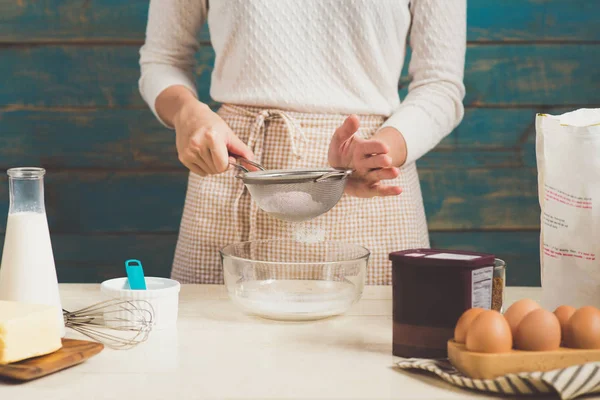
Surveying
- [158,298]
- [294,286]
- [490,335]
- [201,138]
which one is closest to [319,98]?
[201,138]

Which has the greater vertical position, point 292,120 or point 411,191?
point 292,120

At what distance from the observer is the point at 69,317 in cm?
117

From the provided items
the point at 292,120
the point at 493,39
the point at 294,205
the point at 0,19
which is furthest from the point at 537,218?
the point at 0,19

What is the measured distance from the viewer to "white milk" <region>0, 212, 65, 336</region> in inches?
41.4

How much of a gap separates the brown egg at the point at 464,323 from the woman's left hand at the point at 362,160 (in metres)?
0.48

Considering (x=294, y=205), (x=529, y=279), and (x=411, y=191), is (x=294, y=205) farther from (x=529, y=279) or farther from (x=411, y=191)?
(x=529, y=279)

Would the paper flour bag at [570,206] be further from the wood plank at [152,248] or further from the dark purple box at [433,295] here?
the wood plank at [152,248]

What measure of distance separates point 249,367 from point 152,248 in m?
1.36

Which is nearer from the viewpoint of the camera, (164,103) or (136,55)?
(164,103)

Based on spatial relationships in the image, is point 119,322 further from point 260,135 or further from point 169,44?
point 169,44

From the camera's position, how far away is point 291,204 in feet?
4.42

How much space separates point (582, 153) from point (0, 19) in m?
1.73

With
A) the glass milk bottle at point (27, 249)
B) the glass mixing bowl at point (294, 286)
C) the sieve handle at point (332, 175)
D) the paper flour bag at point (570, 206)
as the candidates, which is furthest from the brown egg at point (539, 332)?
the glass milk bottle at point (27, 249)

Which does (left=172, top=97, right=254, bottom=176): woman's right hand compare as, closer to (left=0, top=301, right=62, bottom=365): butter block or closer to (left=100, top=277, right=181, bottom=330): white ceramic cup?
(left=100, top=277, right=181, bottom=330): white ceramic cup
